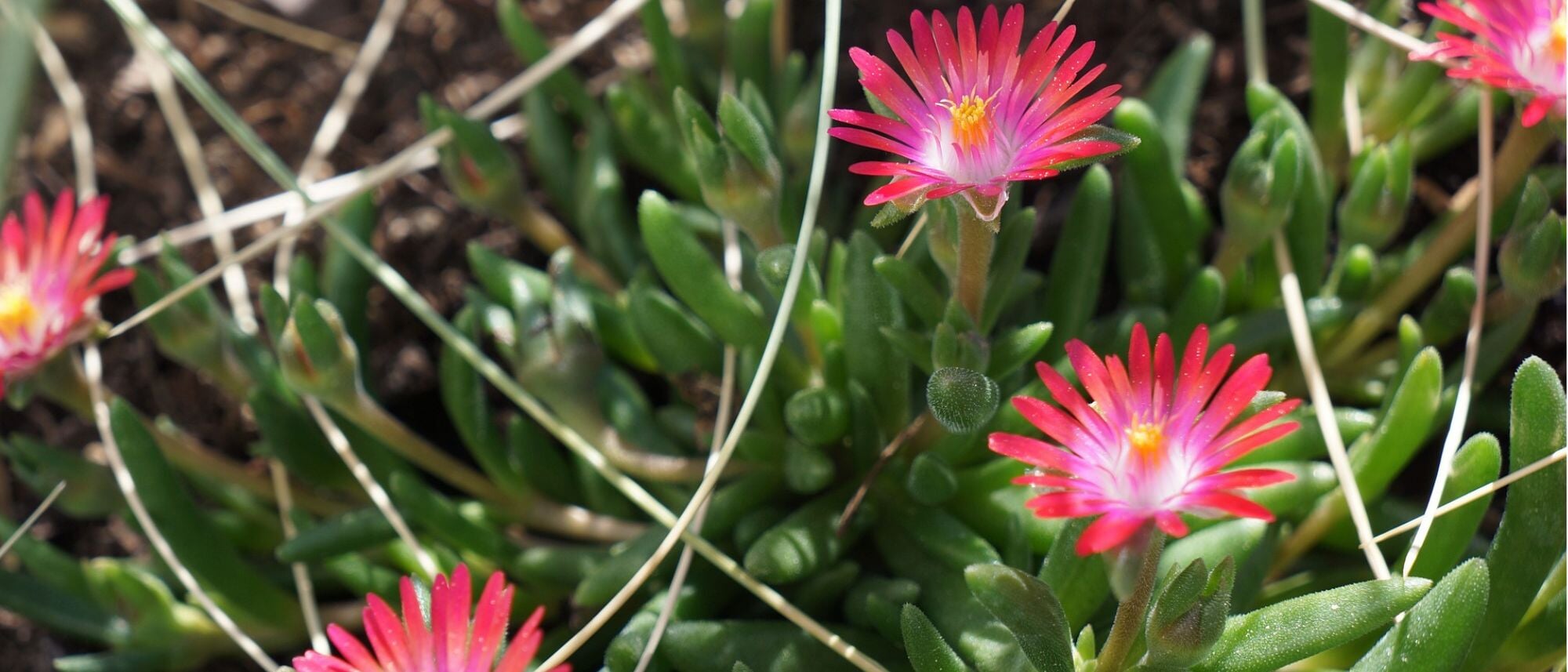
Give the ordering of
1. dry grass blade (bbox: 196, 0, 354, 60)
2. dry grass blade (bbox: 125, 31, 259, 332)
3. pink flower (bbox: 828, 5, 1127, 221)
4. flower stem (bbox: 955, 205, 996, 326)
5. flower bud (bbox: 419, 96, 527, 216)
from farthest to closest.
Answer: dry grass blade (bbox: 196, 0, 354, 60), dry grass blade (bbox: 125, 31, 259, 332), flower bud (bbox: 419, 96, 527, 216), flower stem (bbox: 955, 205, 996, 326), pink flower (bbox: 828, 5, 1127, 221)

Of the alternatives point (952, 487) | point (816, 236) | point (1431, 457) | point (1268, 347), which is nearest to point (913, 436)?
point (952, 487)

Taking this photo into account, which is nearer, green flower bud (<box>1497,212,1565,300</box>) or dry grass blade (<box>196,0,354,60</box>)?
green flower bud (<box>1497,212,1565,300</box>)

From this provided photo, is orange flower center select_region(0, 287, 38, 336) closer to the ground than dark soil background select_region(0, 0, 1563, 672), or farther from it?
closer to the ground

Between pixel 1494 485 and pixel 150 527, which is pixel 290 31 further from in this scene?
pixel 1494 485

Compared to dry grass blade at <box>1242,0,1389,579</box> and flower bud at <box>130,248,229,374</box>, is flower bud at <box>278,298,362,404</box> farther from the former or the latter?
dry grass blade at <box>1242,0,1389,579</box>

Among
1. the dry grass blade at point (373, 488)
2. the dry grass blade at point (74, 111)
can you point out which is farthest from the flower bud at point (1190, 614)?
the dry grass blade at point (74, 111)

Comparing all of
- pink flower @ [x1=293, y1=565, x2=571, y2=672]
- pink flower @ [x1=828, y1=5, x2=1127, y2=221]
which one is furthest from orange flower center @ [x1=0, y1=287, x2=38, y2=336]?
pink flower @ [x1=828, y1=5, x2=1127, y2=221]

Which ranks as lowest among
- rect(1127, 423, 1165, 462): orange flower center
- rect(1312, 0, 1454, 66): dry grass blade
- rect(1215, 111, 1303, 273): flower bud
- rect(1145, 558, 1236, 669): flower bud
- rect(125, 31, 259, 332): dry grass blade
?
rect(1145, 558, 1236, 669): flower bud

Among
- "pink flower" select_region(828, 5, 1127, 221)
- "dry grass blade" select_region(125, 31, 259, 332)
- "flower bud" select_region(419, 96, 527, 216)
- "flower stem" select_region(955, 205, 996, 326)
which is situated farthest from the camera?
"dry grass blade" select_region(125, 31, 259, 332)
